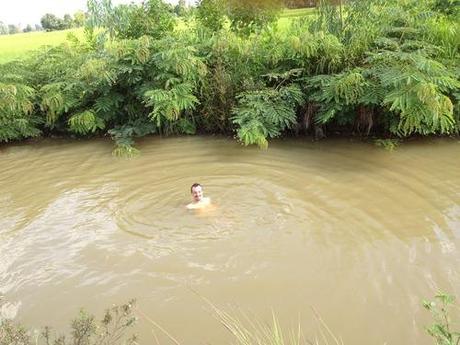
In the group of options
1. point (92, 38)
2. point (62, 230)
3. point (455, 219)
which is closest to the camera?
point (455, 219)

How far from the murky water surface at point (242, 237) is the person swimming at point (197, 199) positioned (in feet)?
0.43

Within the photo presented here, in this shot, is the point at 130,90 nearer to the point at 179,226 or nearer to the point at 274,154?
the point at 274,154

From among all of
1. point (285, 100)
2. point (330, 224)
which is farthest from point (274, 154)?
point (330, 224)

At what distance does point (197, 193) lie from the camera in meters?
6.47

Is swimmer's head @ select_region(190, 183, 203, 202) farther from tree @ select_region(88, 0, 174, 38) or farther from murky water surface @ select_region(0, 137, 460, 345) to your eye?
tree @ select_region(88, 0, 174, 38)

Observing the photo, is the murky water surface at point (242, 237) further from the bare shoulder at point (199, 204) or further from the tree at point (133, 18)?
the tree at point (133, 18)

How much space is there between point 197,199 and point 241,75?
3389 millimetres

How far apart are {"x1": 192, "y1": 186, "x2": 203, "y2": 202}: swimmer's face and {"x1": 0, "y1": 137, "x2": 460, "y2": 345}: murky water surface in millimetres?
213

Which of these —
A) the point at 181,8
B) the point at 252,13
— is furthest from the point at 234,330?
the point at 181,8

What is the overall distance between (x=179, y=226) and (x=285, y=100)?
3564 millimetres

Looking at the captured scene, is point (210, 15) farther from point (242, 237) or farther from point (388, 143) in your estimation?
point (242, 237)

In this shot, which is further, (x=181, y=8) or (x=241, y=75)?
(x=181, y=8)

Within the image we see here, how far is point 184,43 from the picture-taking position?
945 cm

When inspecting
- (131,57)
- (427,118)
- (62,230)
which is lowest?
(62,230)
